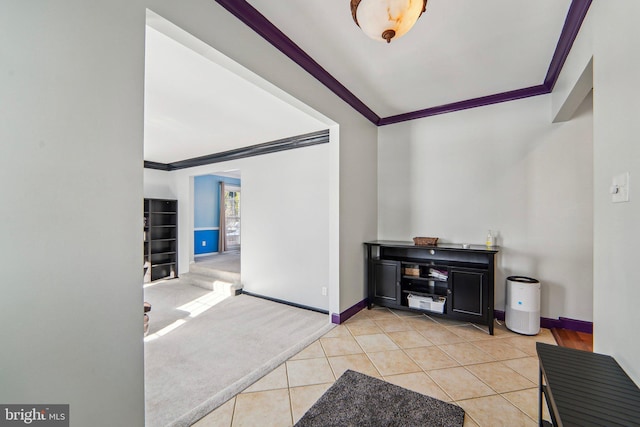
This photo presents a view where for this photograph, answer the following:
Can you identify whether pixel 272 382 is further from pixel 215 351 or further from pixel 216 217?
pixel 216 217

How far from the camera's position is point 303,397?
185 cm

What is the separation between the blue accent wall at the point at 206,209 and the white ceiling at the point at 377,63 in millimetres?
3572

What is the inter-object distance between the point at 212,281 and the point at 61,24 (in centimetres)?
459

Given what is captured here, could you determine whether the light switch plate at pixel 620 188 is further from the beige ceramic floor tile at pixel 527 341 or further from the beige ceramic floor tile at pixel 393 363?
the beige ceramic floor tile at pixel 527 341

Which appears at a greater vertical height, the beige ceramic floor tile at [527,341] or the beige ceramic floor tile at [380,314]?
the beige ceramic floor tile at [527,341]

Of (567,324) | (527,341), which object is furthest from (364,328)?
(567,324)

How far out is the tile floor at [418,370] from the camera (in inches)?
67.1

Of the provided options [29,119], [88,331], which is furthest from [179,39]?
[88,331]

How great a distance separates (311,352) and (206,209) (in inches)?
244

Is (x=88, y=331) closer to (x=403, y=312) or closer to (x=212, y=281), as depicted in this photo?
(x=403, y=312)

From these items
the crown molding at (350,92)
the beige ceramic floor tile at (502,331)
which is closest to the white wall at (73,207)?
the crown molding at (350,92)

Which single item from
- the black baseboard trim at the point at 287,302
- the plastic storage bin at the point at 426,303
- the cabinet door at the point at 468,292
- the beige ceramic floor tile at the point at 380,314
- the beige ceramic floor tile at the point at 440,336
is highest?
the cabinet door at the point at 468,292

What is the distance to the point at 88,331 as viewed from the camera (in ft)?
3.65

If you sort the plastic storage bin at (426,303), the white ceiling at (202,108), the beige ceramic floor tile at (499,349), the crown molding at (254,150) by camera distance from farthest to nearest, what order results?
the crown molding at (254,150) < the plastic storage bin at (426,303) < the beige ceramic floor tile at (499,349) < the white ceiling at (202,108)
